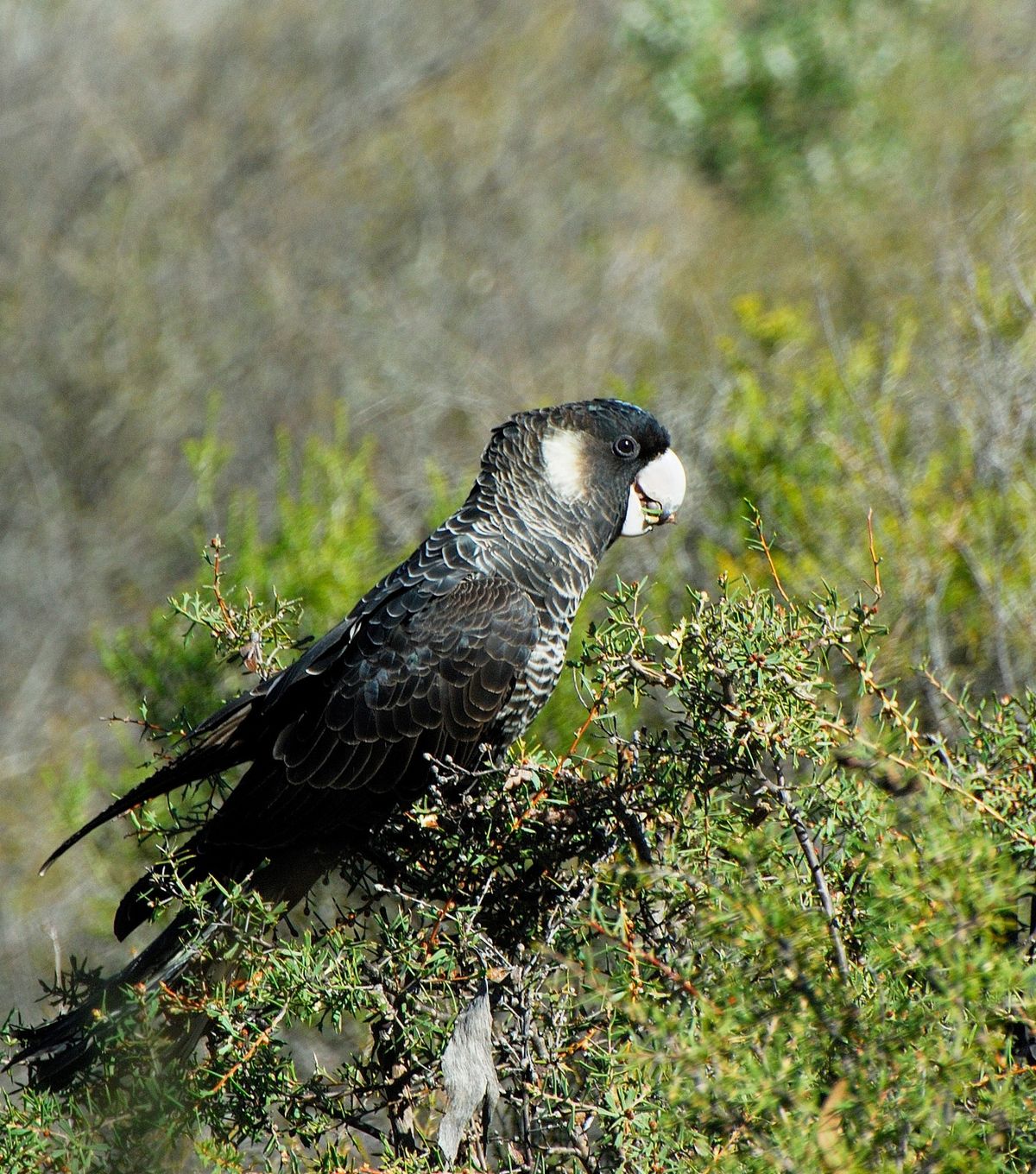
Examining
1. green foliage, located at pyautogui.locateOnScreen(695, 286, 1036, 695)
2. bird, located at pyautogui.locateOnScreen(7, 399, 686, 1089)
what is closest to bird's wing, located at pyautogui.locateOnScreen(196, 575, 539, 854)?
bird, located at pyautogui.locateOnScreen(7, 399, 686, 1089)

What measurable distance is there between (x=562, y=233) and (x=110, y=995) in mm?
11044

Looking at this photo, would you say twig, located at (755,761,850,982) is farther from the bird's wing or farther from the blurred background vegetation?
the blurred background vegetation

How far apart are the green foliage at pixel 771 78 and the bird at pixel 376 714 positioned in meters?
11.6

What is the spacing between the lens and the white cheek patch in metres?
3.65

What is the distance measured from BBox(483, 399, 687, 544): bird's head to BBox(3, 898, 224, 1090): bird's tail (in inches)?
63.0

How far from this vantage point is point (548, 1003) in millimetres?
2350

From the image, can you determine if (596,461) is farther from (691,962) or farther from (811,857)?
(691,962)

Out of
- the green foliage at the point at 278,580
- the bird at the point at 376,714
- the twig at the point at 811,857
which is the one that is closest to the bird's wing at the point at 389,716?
the bird at the point at 376,714

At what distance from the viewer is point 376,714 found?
316cm

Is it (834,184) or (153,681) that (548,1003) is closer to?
(153,681)

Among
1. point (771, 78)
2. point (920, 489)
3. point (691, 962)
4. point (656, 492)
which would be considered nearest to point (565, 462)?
point (656, 492)

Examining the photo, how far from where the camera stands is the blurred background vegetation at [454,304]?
5.75 meters

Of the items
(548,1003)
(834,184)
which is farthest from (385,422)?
(548,1003)

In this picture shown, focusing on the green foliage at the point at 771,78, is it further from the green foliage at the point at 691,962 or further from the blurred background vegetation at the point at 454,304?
the green foliage at the point at 691,962
